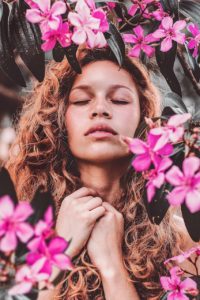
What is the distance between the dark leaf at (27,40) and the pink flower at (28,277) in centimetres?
45

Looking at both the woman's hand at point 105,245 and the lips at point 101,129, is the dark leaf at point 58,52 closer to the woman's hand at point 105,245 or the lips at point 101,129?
the lips at point 101,129

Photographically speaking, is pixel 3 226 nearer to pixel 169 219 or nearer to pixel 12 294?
pixel 12 294

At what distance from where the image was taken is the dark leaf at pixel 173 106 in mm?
1202

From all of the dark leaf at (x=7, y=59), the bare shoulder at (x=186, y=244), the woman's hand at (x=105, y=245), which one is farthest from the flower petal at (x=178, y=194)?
the bare shoulder at (x=186, y=244)

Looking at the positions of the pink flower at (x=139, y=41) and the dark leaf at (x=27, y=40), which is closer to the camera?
the dark leaf at (x=27, y=40)

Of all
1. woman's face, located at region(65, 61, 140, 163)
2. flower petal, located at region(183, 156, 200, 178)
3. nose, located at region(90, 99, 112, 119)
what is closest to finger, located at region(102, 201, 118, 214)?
woman's face, located at region(65, 61, 140, 163)

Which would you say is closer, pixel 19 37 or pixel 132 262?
pixel 19 37

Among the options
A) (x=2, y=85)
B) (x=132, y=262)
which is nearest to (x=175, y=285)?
(x=132, y=262)

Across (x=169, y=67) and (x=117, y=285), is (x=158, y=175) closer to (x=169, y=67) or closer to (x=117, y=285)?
(x=169, y=67)

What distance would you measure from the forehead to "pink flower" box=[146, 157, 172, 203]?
0.56m

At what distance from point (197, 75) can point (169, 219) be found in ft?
1.79

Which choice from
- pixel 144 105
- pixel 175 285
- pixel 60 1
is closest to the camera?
pixel 60 1

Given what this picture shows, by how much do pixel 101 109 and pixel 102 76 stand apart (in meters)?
0.12

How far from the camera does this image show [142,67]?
1718 millimetres
